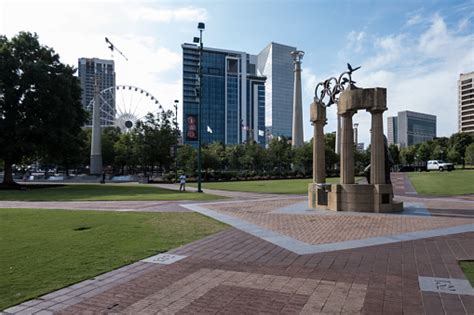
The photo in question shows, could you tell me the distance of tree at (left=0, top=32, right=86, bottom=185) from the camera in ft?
122

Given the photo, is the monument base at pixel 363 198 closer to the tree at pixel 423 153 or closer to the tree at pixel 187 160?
the tree at pixel 187 160

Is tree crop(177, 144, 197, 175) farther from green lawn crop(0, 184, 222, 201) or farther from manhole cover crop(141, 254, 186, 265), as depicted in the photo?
manhole cover crop(141, 254, 186, 265)

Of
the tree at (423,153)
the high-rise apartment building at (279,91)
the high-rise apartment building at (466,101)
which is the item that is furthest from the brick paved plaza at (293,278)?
the high-rise apartment building at (466,101)

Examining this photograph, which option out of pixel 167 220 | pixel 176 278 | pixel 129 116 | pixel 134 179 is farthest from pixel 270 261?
pixel 129 116

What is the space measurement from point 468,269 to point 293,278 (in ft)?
10.9

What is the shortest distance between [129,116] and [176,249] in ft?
286

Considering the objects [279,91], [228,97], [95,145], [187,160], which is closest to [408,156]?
[279,91]

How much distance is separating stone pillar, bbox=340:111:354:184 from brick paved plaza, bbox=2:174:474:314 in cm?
618

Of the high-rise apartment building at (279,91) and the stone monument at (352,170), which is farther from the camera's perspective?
the high-rise apartment building at (279,91)

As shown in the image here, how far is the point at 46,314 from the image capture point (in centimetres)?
513

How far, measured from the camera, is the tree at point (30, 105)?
3712 cm

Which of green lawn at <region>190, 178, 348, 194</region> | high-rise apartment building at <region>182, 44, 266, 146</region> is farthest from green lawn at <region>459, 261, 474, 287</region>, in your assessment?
high-rise apartment building at <region>182, 44, 266, 146</region>

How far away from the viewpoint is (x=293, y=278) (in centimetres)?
678

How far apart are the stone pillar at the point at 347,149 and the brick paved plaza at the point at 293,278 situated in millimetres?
6180
